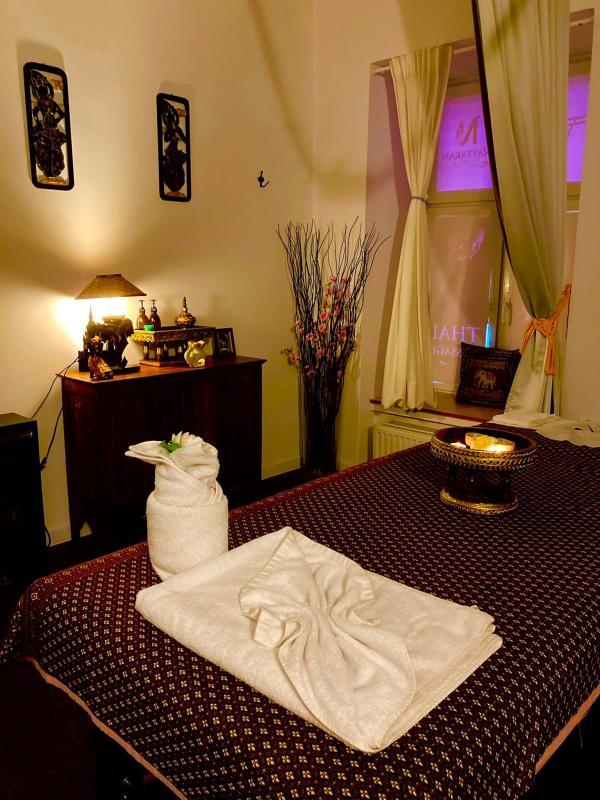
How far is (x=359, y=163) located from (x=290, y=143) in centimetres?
44

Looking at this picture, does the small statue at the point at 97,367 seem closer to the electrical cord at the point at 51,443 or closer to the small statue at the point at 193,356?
the electrical cord at the point at 51,443

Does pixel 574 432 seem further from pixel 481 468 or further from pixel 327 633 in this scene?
pixel 327 633

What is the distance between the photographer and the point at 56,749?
1.82 m

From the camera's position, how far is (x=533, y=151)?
8.28ft

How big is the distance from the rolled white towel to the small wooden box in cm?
194

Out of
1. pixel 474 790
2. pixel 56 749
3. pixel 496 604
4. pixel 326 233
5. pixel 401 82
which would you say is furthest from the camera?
pixel 326 233

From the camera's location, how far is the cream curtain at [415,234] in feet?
11.2

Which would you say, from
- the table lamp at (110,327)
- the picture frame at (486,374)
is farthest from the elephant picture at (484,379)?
the table lamp at (110,327)

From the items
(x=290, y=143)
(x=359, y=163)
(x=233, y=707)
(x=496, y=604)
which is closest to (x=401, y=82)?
(x=359, y=163)

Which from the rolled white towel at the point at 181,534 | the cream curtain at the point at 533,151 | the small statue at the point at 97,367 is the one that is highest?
the cream curtain at the point at 533,151

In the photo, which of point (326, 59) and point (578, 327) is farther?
point (326, 59)

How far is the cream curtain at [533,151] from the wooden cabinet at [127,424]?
146 cm

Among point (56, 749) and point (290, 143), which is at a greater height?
point (290, 143)

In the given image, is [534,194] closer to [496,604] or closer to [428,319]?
[428,319]
